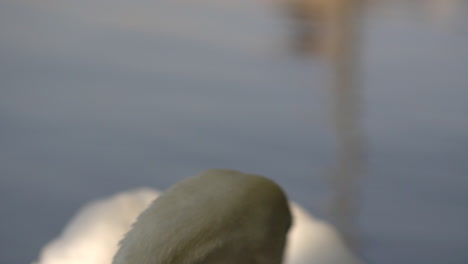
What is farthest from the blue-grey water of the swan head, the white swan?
the swan head

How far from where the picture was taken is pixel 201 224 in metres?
0.84

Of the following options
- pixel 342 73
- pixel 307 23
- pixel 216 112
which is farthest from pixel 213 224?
pixel 307 23

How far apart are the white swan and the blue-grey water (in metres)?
0.69

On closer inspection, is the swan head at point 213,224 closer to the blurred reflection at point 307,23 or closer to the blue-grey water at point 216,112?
the blue-grey water at point 216,112

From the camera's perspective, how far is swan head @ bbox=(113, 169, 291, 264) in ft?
2.66

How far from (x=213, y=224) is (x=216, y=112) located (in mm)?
1612

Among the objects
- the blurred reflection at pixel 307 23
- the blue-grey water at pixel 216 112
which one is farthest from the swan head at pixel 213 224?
the blurred reflection at pixel 307 23

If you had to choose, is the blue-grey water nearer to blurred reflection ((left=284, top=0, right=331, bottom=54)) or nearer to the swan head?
blurred reflection ((left=284, top=0, right=331, bottom=54))

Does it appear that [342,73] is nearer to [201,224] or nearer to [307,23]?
[307,23]

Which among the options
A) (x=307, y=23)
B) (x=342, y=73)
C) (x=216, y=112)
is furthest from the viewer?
(x=307, y=23)

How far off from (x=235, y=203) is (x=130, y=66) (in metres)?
1.87

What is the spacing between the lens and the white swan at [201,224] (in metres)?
0.83

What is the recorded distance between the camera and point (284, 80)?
2.73m

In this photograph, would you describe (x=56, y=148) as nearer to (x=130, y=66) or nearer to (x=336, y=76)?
(x=130, y=66)
